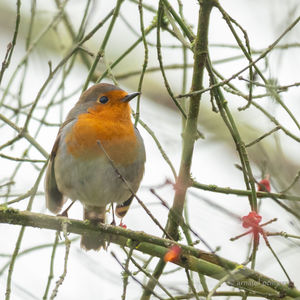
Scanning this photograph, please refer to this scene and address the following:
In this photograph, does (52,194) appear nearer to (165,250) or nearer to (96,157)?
(96,157)

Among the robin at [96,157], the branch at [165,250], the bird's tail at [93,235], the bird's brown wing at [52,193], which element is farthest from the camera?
the bird's brown wing at [52,193]

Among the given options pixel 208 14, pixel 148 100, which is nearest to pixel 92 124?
pixel 208 14

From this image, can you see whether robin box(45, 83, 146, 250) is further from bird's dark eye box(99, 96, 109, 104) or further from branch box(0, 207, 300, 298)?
branch box(0, 207, 300, 298)

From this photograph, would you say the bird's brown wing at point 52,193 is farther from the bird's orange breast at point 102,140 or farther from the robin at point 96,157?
the bird's orange breast at point 102,140

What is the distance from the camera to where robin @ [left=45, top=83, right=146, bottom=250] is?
444 centimetres

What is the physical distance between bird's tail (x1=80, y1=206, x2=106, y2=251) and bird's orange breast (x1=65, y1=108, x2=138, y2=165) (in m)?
0.47

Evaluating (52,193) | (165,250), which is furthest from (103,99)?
(165,250)

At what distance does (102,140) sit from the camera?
447 cm

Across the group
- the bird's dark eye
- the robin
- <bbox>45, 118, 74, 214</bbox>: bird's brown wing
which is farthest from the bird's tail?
the bird's dark eye

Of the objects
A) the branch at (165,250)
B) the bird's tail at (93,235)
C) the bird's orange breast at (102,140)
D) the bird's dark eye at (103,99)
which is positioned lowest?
the branch at (165,250)

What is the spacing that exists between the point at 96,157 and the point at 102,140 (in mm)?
146

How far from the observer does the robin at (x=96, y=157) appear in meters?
4.44

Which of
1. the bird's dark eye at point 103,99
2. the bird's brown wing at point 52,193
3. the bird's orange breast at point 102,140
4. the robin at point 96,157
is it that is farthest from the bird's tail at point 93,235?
the bird's dark eye at point 103,99

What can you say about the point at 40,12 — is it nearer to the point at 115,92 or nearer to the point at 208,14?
the point at 115,92
